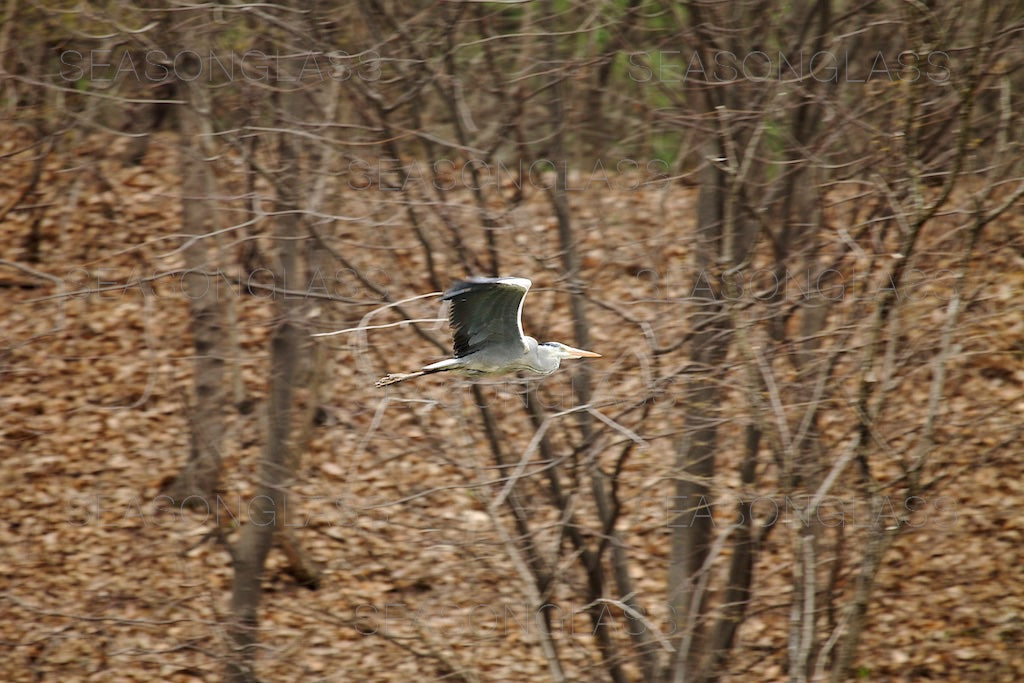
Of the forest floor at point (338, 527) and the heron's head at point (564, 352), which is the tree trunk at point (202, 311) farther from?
the heron's head at point (564, 352)

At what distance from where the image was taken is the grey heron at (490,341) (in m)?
6.35

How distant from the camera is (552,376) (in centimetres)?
782

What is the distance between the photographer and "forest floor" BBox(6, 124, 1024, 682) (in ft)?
26.1

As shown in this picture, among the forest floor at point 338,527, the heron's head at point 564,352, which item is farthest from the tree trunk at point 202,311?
A: the heron's head at point 564,352

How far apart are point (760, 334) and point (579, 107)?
3.36 m

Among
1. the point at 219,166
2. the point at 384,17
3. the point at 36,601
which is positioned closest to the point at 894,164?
the point at 384,17

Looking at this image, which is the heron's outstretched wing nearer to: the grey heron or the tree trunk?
the grey heron

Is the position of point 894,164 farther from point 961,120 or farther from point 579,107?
point 579,107

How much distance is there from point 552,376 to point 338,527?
3.26m

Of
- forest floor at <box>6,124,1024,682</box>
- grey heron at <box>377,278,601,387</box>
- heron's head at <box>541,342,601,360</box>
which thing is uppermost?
grey heron at <box>377,278,601,387</box>

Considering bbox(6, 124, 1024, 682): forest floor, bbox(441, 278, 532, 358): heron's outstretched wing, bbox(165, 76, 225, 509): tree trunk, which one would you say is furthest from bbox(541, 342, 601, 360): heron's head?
bbox(165, 76, 225, 509): tree trunk

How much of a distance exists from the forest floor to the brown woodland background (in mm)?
47

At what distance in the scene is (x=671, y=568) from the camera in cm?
760

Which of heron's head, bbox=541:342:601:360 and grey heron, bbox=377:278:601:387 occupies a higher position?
grey heron, bbox=377:278:601:387
